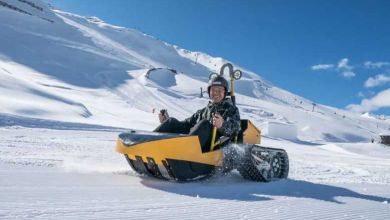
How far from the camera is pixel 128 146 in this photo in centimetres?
564

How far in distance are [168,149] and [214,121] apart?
30.5 inches

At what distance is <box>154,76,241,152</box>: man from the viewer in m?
6.03

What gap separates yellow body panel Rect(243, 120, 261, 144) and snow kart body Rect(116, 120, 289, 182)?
0.34 m

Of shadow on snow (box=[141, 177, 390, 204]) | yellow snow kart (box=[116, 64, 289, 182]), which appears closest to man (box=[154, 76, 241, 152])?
yellow snow kart (box=[116, 64, 289, 182])

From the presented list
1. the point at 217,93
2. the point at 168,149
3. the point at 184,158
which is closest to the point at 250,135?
the point at 217,93

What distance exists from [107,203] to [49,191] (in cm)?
75

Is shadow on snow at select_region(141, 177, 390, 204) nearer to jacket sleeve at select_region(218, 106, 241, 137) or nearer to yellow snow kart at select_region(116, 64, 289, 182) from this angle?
yellow snow kart at select_region(116, 64, 289, 182)

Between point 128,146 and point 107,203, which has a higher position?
point 128,146

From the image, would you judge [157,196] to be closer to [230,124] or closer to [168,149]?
[168,149]

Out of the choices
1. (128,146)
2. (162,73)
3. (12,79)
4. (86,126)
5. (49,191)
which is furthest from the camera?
(162,73)

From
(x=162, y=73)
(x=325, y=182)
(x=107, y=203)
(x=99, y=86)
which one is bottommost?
(x=107, y=203)

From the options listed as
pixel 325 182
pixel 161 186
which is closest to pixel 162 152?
pixel 161 186

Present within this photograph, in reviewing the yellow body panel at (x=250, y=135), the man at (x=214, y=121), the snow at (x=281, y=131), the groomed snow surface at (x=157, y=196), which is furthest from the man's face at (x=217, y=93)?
the snow at (x=281, y=131)

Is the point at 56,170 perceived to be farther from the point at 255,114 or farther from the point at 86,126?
the point at 255,114
